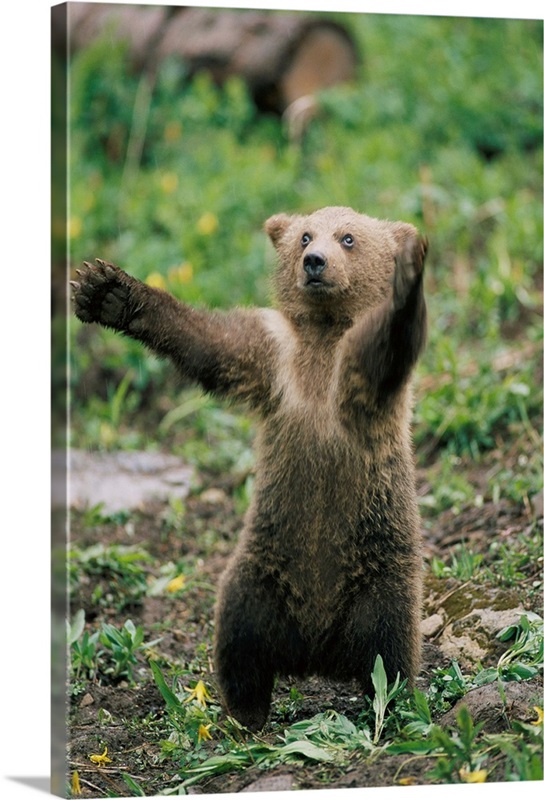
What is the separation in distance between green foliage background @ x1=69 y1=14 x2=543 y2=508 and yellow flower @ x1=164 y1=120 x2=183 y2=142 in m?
0.01

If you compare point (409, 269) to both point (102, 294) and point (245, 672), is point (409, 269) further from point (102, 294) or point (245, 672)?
point (245, 672)

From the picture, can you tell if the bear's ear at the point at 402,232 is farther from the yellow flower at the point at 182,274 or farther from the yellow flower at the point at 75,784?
the yellow flower at the point at 182,274

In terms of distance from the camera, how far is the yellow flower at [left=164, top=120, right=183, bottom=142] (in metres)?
10.5

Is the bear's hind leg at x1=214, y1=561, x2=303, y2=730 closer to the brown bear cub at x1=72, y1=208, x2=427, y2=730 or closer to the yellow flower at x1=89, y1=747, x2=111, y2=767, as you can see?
→ the brown bear cub at x1=72, y1=208, x2=427, y2=730

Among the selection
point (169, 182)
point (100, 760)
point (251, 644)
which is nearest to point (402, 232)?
point (251, 644)

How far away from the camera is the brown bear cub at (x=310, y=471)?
16.8 ft

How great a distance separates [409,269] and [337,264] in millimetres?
589

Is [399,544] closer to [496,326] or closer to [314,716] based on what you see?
[314,716]

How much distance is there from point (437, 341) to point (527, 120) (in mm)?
3049

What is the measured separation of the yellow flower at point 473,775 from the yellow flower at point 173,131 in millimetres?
7067

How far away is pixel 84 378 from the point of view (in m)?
8.66

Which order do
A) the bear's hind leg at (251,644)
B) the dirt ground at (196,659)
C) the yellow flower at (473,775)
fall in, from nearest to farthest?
the yellow flower at (473,775), the dirt ground at (196,659), the bear's hind leg at (251,644)

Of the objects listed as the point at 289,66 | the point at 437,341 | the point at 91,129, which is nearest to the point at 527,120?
the point at 289,66

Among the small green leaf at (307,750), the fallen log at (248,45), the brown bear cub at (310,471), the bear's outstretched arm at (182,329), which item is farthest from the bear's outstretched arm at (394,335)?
the fallen log at (248,45)
